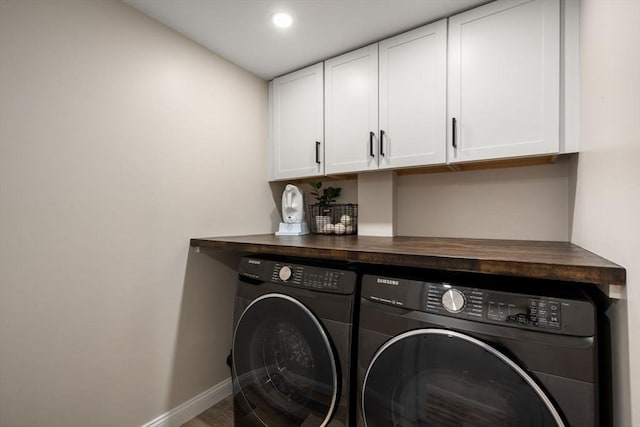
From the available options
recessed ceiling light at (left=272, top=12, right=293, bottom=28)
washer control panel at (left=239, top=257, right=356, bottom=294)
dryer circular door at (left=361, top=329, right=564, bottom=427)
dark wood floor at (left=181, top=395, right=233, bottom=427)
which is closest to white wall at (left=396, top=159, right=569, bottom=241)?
washer control panel at (left=239, top=257, right=356, bottom=294)

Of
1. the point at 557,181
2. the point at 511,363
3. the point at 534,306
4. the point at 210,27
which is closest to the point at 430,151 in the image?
the point at 557,181

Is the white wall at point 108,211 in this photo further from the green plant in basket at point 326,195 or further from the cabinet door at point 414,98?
the cabinet door at point 414,98

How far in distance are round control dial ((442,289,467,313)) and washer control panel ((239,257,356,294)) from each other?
0.37m

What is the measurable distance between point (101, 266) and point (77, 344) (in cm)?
34

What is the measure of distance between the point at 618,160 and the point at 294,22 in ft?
4.92

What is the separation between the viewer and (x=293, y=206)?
2082mm

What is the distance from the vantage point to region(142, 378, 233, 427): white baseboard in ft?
5.27

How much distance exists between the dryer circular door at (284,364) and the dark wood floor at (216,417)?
41 centimetres

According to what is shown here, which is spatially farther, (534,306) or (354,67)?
(354,67)

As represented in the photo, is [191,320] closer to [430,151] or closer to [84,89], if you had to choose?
[84,89]

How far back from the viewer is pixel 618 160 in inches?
30.7

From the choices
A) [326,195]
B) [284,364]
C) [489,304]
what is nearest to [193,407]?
[284,364]

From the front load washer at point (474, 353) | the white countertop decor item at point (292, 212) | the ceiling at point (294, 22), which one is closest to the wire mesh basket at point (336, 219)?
the white countertop decor item at point (292, 212)

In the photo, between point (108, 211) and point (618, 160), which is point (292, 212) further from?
point (618, 160)
